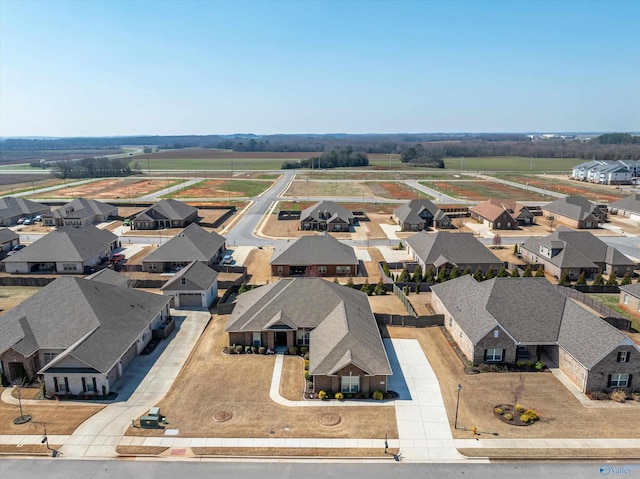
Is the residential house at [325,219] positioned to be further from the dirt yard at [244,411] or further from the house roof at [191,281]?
the dirt yard at [244,411]

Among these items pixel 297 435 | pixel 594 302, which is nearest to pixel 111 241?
pixel 297 435

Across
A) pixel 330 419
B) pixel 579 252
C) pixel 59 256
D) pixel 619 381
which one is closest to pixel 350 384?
pixel 330 419

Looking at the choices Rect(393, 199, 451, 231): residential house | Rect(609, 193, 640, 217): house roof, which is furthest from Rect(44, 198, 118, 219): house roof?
Rect(609, 193, 640, 217): house roof

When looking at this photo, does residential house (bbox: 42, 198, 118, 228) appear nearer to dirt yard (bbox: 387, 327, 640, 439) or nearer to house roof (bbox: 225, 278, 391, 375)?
house roof (bbox: 225, 278, 391, 375)

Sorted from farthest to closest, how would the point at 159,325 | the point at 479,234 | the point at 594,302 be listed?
the point at 479,234 → the point at 594,302 → the point at 159,325

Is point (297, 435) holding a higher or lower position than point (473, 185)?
lower

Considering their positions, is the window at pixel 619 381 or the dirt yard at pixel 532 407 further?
the window at pixel 619 381

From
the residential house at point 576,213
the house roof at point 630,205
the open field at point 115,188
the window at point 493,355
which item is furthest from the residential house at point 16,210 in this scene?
the house roof at point 630,205

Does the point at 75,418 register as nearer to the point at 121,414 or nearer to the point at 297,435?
the point at 121,414

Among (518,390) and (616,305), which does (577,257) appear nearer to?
(616,305)
